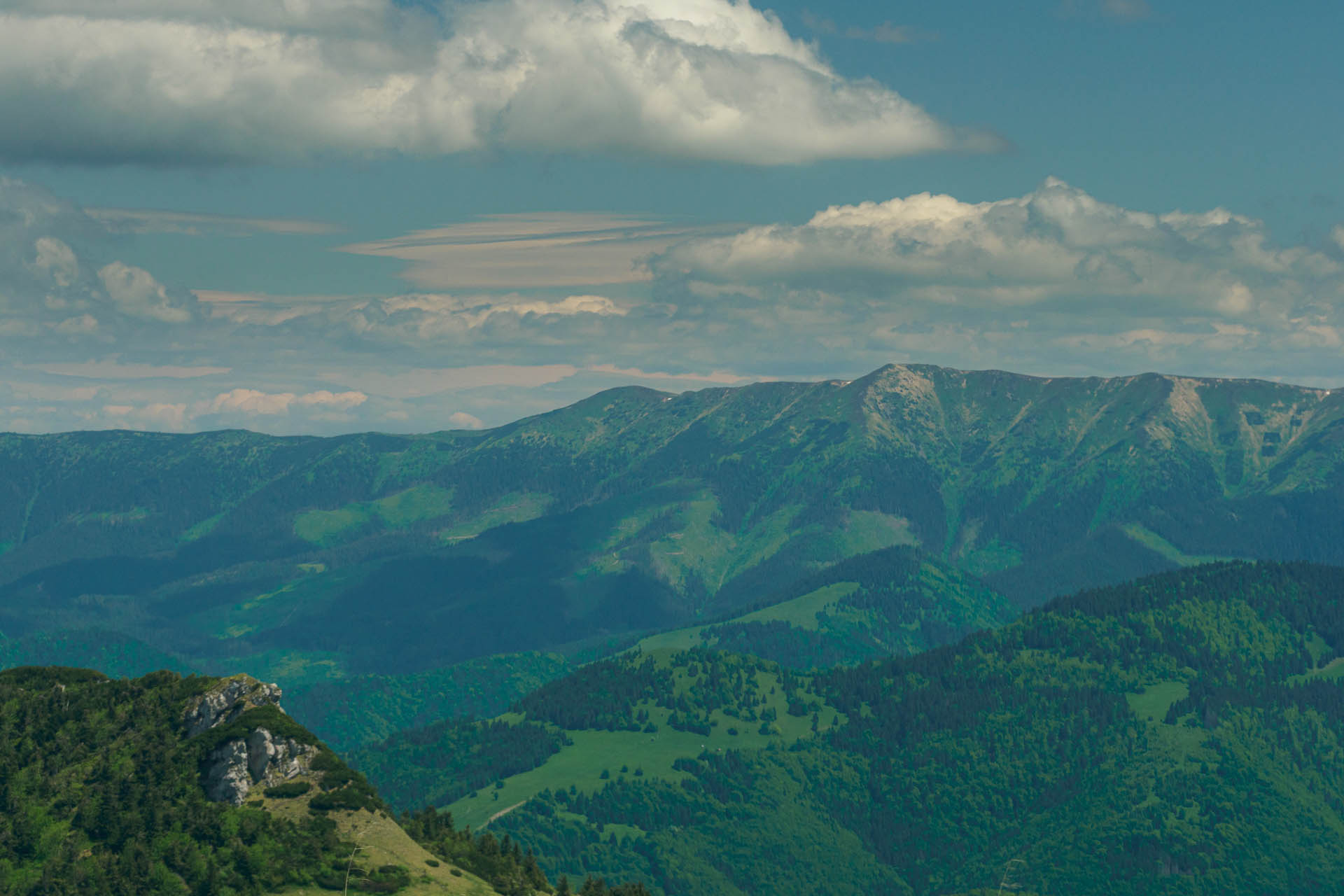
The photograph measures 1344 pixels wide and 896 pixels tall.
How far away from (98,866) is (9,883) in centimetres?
1094

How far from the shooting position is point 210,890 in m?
199

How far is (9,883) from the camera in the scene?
19462 centimetres

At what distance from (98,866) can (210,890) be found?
50.5 feet

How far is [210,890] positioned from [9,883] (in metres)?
25.6

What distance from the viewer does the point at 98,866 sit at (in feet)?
653

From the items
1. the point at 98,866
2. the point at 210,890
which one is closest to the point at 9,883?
the point at 98,866

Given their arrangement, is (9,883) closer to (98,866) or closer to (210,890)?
(98,866)
